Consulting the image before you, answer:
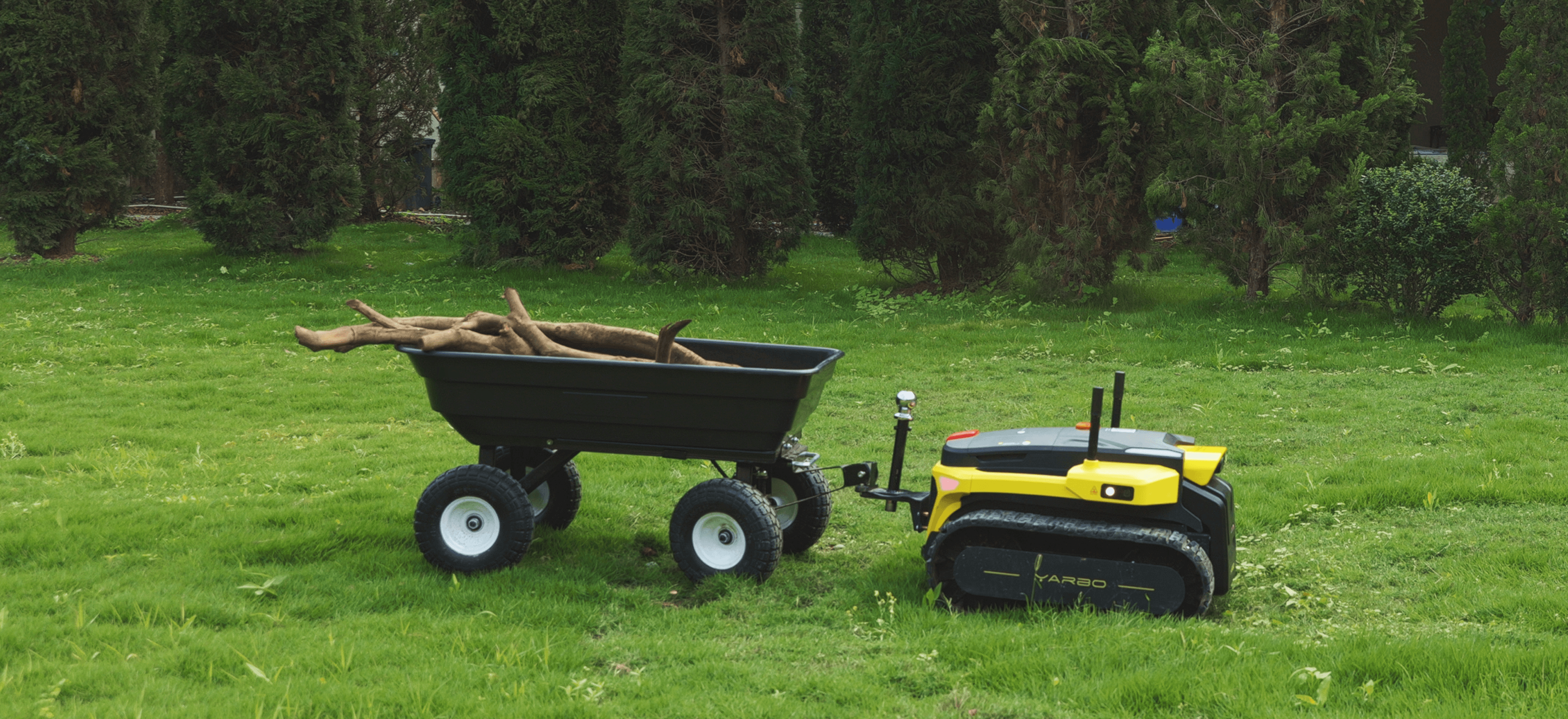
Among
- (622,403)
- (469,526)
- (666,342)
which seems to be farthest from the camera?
(469,526)

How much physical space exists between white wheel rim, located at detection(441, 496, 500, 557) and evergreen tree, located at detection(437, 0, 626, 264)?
13.2 m

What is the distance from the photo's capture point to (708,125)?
55.6ft

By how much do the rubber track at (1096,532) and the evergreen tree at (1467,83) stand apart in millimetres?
19894

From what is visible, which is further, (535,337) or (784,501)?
(784,501)

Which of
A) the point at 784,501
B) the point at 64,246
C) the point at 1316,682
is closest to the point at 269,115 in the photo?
the point at 64,246

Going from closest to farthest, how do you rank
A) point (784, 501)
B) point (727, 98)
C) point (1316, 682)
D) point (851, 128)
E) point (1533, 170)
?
point (1316, 682) → point (784, 501) → point (1533, 170) → point (727, 98) → point (851, 128)

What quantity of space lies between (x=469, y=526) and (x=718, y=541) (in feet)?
3.76

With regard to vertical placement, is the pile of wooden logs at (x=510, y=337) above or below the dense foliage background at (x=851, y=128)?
below

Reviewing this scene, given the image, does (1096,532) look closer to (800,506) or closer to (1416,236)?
(800,506)

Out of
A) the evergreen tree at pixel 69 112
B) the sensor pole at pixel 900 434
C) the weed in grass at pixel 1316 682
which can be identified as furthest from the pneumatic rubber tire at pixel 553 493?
the evergreen tree at pixel 69 112

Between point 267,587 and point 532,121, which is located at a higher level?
point 532,121

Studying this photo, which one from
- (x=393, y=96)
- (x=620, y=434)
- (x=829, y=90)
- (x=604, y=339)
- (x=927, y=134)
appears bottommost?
A: (x=620, y=434)

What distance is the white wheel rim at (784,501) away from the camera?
5250mm

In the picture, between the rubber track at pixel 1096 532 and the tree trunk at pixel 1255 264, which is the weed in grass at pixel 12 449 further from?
the tree trunk at pixel 1255 264
